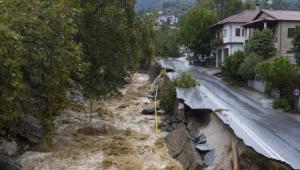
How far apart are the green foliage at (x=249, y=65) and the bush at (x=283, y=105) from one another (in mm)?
12141

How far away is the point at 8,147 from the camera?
69.4ft

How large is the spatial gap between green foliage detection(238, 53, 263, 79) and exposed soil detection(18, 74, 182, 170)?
51.7 feet

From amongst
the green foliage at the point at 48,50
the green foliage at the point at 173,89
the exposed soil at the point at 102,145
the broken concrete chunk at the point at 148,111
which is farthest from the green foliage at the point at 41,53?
the broken concrete chunk at the point at 148,111

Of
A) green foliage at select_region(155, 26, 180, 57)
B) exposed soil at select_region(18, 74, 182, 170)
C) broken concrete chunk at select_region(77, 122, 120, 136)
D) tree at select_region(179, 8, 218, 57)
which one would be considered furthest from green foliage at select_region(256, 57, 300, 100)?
green foliage at select_region(155, 26, 180, 57)

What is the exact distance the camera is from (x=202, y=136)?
22.7 m

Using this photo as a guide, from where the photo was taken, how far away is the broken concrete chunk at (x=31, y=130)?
2225cm

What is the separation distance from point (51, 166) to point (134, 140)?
19.7 ft

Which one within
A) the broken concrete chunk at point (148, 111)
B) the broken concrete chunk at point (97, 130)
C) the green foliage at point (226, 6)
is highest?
the green foliage at point (226, 6)

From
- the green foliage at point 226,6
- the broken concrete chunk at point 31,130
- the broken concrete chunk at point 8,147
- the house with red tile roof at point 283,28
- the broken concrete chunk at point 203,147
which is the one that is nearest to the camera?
the broken concrete chunk at point 203,147

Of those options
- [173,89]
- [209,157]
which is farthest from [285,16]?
[209,157]

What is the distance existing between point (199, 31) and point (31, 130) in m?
58.1

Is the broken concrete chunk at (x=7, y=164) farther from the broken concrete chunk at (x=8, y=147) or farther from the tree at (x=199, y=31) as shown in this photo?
the tree at (x=199, y=31)

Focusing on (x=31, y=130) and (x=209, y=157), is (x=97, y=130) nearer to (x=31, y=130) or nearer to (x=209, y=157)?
(x=31, y=130)

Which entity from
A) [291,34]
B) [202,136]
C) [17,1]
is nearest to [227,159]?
[202,136]
